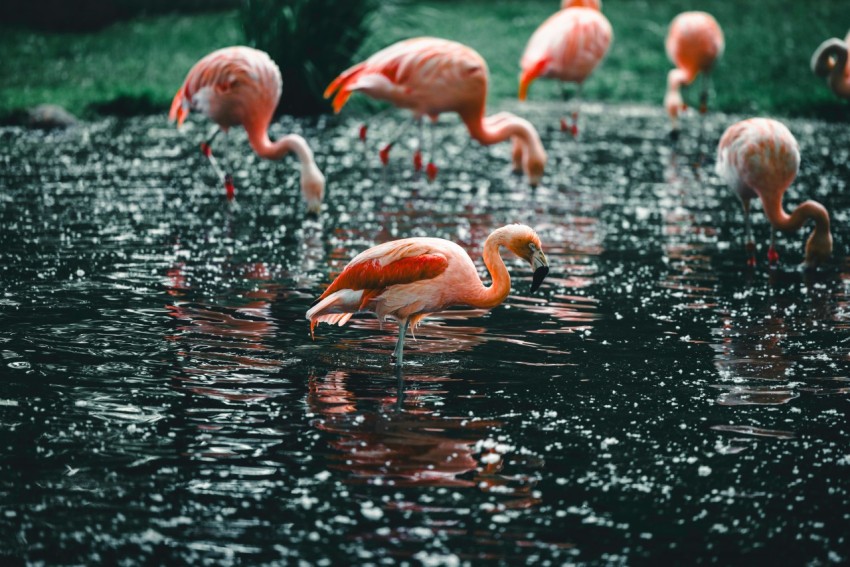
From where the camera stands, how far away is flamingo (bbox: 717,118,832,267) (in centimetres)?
715

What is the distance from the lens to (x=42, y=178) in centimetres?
953

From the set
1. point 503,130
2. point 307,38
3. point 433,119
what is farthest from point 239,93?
point 307,38

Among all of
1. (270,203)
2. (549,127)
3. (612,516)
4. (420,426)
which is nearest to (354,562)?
(612,516)

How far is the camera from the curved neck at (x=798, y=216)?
23.3 ft

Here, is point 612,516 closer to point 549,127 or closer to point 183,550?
point 183,550

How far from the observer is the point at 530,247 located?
16.5 ft

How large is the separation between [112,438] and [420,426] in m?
1.05

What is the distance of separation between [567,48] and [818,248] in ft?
15.8

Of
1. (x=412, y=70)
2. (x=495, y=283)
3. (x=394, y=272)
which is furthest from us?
(x=412, y=70)

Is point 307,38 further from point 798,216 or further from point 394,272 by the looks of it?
point 394,272

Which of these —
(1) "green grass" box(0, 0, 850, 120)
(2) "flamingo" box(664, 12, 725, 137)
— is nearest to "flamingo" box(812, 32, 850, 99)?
(2) "flamingo" box(664, 12, 725, 137)

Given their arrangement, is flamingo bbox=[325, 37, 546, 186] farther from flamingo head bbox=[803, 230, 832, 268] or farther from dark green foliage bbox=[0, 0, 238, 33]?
dark green foliage bbox=[0, 0, 238, 33]

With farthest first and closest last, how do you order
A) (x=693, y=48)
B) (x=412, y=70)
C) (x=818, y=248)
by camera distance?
(x=693, y=48) < (x=412, y=70) < (x=818, y=248)

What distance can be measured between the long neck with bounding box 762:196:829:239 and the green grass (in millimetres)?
7920
